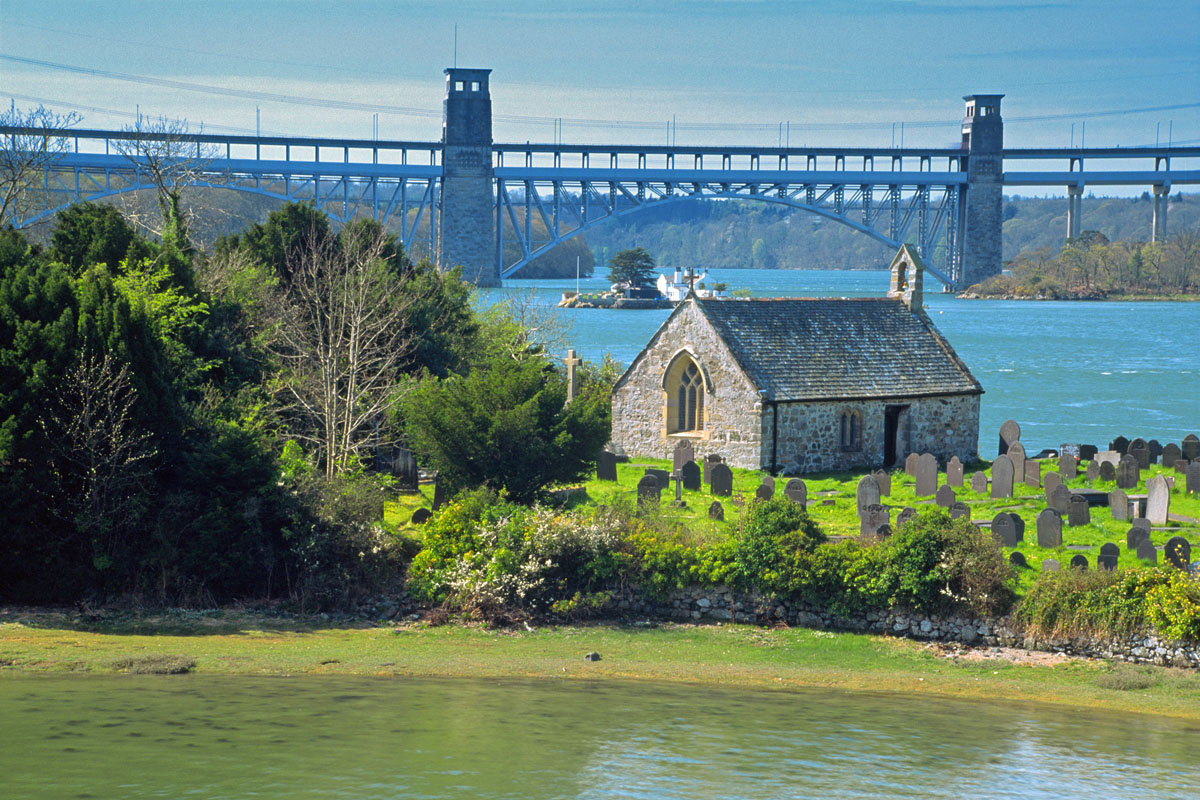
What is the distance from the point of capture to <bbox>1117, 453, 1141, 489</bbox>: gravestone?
26547 mm

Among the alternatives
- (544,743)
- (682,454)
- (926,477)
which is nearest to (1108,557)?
(926,477)

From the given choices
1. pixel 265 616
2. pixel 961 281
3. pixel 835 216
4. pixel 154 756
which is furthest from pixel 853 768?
pixel 961 281

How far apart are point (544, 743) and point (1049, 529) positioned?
10755mm

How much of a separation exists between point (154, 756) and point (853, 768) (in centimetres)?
654

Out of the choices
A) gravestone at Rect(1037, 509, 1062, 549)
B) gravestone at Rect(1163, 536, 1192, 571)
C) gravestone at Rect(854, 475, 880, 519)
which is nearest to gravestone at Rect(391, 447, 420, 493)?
gravestone at Rect(854, 475, 880, 519)

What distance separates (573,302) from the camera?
125875 millimetres

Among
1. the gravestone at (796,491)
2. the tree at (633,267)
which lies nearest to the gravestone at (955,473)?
the gravestone at (796,491)

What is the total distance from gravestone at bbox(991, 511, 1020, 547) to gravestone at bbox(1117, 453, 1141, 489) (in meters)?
7.42

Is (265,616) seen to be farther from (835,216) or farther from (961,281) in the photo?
(961,281)

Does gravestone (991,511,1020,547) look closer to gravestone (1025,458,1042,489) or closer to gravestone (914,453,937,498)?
gravestone (914,453,937,498)

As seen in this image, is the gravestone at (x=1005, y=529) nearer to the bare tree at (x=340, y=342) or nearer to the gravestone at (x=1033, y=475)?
the gravestone at (x=1033, y=475)

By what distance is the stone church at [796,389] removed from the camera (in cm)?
2766

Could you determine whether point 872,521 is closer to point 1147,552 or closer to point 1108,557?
point 1108,557

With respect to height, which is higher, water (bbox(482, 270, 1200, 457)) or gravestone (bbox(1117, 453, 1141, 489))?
water (bbox(482, 270, 1200, 457))
